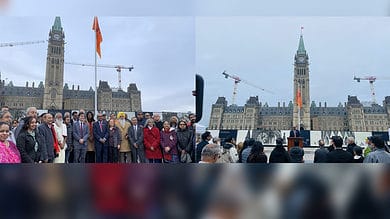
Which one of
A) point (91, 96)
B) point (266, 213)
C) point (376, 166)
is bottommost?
point (266, 213)

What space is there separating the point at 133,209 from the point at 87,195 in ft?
0.35

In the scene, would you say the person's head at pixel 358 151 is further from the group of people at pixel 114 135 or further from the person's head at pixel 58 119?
the person's head at pixel 58 119

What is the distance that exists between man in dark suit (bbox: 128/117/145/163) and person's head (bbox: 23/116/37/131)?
691 millimetres

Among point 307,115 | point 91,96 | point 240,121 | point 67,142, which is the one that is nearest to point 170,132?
point 67,142

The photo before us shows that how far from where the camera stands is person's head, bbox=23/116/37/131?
6.89 feet

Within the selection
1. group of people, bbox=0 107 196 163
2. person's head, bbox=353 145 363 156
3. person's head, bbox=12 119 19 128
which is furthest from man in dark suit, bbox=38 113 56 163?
person's head, bbox=353 145 363 156

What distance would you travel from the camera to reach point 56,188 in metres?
0.87

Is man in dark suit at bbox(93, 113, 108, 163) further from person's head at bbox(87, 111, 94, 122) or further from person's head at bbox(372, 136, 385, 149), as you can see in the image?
person's head at bbox(372, 136, 385, 149)

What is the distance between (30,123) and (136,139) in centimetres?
106

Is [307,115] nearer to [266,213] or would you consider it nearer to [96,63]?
[96,63]

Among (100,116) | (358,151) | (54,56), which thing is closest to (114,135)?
(100,116)

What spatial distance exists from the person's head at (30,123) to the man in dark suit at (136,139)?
0.69 meters

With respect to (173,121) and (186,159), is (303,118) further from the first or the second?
(186,159)

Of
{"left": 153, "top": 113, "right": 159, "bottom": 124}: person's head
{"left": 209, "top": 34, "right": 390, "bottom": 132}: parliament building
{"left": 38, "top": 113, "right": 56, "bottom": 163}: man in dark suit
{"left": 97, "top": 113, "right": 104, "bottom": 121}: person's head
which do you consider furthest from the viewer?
{"left": 209, "top": 34, "right": 390, "bottom": 132}: parliament building
